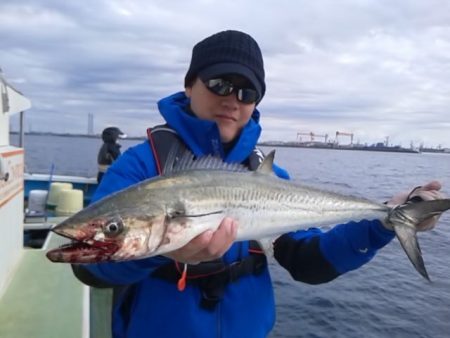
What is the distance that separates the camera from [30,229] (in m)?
9.95

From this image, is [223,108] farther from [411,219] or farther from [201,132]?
[411,219]

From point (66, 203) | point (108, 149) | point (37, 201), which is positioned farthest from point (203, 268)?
point (108, 149)

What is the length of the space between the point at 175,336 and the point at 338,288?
11129 mm

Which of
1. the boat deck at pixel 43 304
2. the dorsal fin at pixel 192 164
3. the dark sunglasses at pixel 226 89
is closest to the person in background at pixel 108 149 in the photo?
the boat deck at pixel 43 304

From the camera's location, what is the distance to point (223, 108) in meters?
3.26

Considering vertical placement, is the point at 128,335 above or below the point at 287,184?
below

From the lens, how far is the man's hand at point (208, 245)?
253 centimetres

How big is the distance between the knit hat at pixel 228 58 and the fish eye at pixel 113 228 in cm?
132

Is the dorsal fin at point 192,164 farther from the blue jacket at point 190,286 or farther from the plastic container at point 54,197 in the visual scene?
the plastic container at point 54,197

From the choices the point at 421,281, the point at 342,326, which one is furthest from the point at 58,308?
the point at 421,281

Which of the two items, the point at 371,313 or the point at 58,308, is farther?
the point at 371,313

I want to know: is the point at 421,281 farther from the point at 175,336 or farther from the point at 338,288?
the point at 175,336

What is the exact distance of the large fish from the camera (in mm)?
2369

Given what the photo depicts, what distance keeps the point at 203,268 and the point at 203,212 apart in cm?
66
